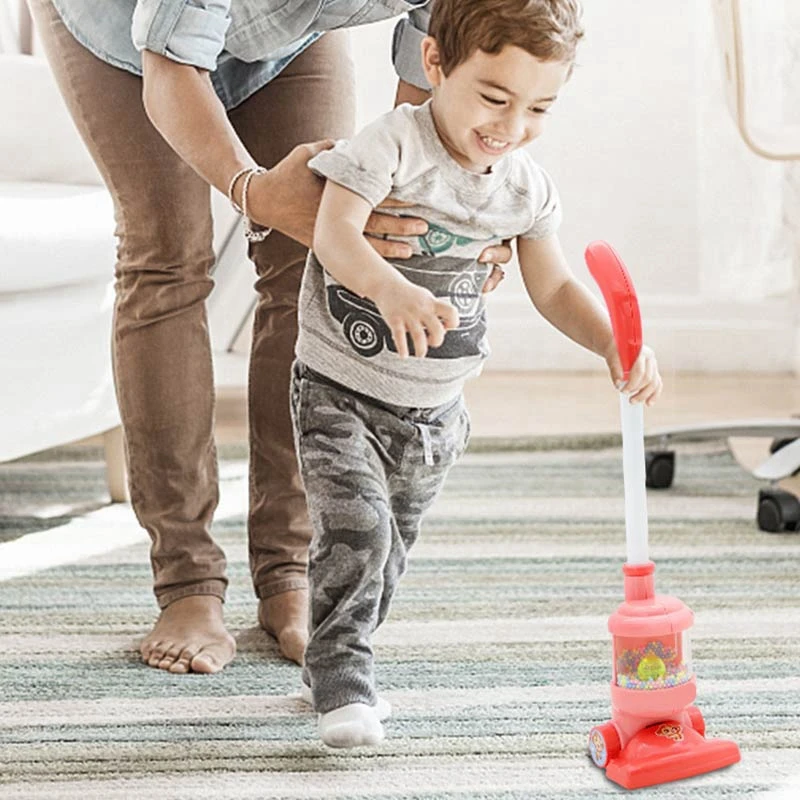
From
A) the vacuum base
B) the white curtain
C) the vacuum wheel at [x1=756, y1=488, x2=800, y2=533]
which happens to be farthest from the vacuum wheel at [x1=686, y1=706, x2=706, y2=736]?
the white curtain

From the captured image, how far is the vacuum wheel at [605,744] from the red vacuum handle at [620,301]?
301 mm

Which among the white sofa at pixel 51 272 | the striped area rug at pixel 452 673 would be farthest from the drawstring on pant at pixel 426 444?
the white sofa at pixel 51 272

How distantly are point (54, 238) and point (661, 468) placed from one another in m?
0.99

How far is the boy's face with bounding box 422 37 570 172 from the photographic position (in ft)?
3.86

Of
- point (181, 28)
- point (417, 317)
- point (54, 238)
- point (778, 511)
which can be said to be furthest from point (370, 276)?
point (778, 511)

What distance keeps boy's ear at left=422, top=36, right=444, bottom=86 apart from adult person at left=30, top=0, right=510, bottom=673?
19 cm

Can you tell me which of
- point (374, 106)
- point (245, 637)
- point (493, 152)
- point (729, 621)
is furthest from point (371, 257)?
point (374, 106)

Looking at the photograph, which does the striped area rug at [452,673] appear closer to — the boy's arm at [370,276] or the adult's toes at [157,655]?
the adult's toes at [157,655]

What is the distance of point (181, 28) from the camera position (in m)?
1.29

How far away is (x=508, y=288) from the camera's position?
3328 mm

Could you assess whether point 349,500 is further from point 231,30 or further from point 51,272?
point 51,272

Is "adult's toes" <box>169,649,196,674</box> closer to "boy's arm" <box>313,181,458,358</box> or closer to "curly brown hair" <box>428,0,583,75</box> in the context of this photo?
"boy's arm" <box>313,181,458,358</box>

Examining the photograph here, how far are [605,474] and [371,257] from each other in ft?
4.26

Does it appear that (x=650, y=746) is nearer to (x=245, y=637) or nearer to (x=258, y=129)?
(x=245, y=637)
